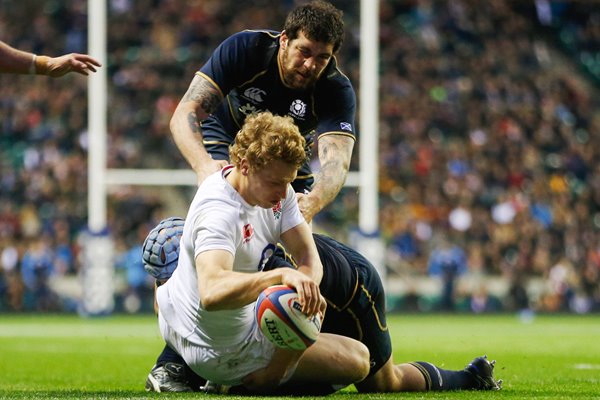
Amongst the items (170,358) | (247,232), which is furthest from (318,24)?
(170,358)

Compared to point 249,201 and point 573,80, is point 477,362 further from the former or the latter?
point 573,80

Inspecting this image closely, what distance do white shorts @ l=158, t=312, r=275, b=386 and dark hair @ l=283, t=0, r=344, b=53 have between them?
1873mm

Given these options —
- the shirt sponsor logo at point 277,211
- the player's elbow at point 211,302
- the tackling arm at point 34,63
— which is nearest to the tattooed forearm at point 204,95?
the tackling arm at point 34,63

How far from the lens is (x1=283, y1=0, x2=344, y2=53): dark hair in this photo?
645 cm

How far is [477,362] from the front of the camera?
21.3 feet

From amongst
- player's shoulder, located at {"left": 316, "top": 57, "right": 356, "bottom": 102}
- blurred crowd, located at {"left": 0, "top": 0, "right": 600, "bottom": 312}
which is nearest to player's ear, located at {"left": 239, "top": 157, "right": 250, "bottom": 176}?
player's shoulder, located at {"left": 316, "top": 57, "right": 356, "bottom": 102}

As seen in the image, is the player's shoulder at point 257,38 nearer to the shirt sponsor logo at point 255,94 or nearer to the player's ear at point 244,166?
the shirt sponsor logo at point 255,94

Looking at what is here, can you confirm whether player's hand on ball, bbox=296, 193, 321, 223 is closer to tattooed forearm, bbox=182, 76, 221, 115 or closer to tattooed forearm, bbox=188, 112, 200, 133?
tattooed forearm, bbox=188, 112, 200, 133

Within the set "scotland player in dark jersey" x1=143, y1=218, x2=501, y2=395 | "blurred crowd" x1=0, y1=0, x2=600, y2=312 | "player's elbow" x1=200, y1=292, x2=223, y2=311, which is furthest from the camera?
"blurred crowd" x1=0, y1=0, x2=600, y2=312

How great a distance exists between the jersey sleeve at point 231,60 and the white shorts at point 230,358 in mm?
2029

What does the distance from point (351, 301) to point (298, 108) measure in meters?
1.59

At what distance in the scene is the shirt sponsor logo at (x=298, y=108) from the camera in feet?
23.4

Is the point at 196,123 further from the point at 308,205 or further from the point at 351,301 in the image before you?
the point at 351,301

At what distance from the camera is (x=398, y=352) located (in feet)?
33.1
